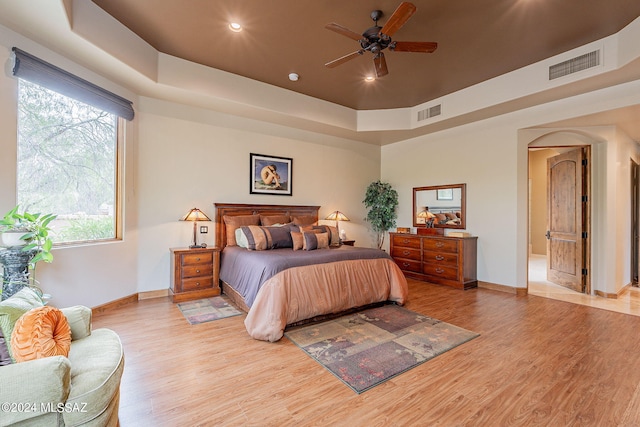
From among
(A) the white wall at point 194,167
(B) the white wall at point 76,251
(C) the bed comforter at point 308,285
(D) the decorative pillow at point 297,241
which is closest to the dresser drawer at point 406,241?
(A) the white wall at point 194,167

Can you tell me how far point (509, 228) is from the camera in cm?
472

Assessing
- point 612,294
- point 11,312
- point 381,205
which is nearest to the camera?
point 11,312

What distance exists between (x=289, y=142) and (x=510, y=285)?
456 cm

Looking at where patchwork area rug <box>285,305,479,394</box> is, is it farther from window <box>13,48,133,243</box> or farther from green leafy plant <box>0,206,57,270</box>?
window <box>13,48,133,243</box>

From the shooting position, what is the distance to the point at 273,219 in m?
4.93

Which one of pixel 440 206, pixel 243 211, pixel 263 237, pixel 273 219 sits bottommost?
pixel 263 237

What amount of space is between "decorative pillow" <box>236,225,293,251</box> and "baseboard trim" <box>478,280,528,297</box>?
3469 mm

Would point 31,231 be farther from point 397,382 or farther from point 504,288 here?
point 504,288

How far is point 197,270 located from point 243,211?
48.7 inches

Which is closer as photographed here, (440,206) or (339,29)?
(339,29)

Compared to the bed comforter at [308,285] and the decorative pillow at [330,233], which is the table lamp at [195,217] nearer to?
the bed comforter at [308,285]

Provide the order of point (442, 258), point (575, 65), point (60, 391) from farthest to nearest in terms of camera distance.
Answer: point (442, 258)
point (575, 65)
point (60, 391)

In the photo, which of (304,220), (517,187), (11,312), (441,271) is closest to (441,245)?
(441,271)

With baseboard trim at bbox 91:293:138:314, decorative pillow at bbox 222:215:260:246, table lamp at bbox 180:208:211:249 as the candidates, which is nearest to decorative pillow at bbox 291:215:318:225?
decorative pillow at bbox 222:215:260:246
